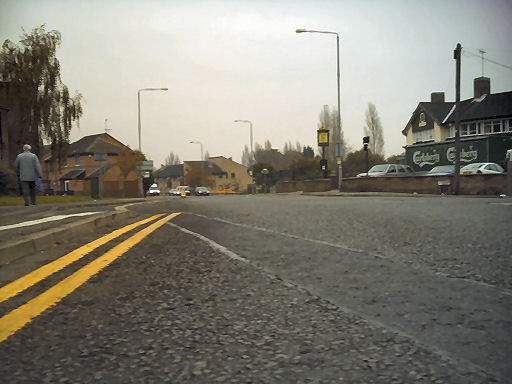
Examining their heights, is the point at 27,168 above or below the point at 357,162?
below

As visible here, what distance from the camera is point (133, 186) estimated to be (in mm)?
50656

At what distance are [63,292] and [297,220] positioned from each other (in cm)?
486

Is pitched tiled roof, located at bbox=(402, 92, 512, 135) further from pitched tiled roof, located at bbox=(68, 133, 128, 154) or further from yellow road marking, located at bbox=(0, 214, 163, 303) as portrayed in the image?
pitched tiled roof, located at bbox=(68, 133, 128, 154)

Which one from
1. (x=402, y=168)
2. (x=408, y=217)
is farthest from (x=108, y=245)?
(x=402, y=168)

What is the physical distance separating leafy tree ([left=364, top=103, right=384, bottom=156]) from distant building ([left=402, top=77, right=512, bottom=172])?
5169 mm

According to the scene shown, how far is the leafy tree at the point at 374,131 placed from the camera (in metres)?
62.3

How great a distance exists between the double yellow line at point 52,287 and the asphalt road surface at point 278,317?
0.06 meters

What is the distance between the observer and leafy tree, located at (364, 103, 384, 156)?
6226 cm

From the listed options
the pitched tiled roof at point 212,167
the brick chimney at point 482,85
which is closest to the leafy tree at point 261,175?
the pitched tiled roof at point 212,167

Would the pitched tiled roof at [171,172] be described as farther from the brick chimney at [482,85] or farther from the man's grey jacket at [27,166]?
the man's grey jacket at [27,166]

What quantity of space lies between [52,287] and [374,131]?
216 feet

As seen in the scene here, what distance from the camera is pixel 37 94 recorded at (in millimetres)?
29516

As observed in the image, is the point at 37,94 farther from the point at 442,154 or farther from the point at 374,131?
the point at 374,131

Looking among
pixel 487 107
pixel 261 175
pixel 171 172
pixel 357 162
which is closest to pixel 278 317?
pixel 487 107
